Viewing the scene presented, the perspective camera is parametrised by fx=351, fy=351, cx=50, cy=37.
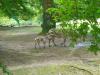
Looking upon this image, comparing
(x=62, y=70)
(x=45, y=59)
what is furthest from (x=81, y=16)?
(x=45, y=59)

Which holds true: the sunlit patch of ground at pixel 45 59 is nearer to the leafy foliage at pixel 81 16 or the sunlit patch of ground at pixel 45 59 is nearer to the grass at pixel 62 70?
the grass at pixel 62 70

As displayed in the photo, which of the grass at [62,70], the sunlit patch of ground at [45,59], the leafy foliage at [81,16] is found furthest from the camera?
the sunlit patch of ground at [45,59]

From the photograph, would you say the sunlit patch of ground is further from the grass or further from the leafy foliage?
the leafy foliage

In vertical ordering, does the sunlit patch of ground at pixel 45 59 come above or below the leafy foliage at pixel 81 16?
below

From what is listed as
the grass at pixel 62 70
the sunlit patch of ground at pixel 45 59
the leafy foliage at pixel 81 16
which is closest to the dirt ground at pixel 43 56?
the sunlit patch of ground at pixel 45 59

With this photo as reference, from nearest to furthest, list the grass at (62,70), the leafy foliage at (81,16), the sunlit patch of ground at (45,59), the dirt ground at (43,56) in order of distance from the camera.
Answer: the leafy foliage at (81,16)
the grass at (62,70)
the sunlit patch of ground at (45,59)
the dirt ground at (43,56)

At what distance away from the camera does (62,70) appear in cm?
957

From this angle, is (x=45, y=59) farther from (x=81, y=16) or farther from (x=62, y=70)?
(x=81, y=16)

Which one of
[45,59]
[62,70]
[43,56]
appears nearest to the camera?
[62,70]

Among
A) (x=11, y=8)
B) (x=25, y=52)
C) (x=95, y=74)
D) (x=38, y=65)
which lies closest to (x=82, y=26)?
(x=11, y=8)

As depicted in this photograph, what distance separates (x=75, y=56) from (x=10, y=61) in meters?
2.32

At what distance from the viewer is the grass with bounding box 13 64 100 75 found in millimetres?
9375

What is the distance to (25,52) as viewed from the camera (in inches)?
548

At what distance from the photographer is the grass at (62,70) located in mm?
9375
